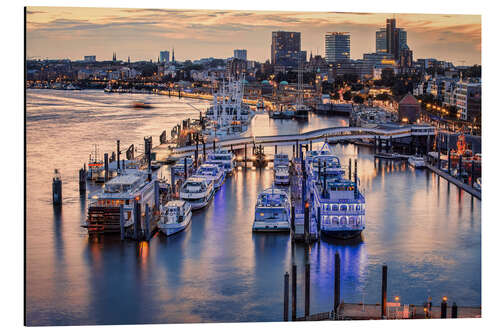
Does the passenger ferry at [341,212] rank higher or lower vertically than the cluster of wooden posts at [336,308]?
higher

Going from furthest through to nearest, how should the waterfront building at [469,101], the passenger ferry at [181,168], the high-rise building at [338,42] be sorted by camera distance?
the waterfront building at [469,101]
the passenger ferry at [181,168]
the high-rise building at [338,42]

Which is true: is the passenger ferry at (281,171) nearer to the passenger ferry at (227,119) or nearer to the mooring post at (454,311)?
the passenger ferry at (227,119)

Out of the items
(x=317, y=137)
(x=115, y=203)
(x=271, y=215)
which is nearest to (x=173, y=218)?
(x=115, y=203)

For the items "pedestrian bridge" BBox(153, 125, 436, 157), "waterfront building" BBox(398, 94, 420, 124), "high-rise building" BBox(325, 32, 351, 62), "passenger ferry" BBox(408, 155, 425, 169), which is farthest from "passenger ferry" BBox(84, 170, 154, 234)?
"waterfront building" BBox(398, 94, 420, 124)

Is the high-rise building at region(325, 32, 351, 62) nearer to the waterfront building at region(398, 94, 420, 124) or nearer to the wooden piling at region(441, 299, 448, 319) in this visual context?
the wooden piling at region(441, 299, 448, 319)

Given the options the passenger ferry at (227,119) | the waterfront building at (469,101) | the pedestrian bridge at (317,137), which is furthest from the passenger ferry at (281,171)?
the passenger ferry at (227,119)

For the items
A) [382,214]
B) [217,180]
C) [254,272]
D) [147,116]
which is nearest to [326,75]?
[147,116]

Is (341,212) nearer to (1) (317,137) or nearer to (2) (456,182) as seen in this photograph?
(2) (456,182)
